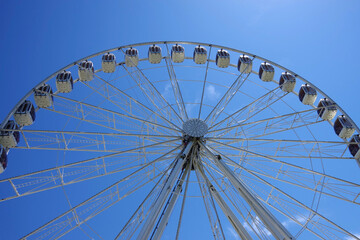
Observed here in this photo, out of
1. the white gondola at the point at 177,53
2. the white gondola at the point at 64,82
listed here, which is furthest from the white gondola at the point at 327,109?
the white gondola at the point at 64,82

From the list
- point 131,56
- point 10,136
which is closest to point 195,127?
point 131,56

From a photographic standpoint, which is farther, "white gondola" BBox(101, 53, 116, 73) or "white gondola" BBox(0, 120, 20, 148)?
"white gondola" BBox(101, 53, 116, 73)

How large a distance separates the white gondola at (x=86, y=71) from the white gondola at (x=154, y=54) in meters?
3.53

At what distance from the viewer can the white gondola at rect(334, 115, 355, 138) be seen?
50.1 ft

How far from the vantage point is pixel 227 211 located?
40.1ft

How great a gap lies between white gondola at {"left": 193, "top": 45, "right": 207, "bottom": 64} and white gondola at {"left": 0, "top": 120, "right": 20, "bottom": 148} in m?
10.3

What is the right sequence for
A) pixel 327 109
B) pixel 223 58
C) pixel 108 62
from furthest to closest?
pixel 223 58 < pixel 108 62 < pixel 327 109

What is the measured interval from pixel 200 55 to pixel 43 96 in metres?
8.95

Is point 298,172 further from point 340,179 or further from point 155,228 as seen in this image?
point 155,228

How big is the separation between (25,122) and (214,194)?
8452 millimetres

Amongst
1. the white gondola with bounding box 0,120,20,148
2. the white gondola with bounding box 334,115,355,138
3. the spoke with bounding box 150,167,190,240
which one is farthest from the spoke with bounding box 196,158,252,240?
the white gondola with bounding box 0,120,20,148

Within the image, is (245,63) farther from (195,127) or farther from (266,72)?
(195,127)

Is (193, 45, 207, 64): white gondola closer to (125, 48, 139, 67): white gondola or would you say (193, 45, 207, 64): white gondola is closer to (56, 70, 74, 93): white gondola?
(125, 48, 139, 67): white gondola

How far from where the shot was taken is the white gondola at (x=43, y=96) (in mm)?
14555
